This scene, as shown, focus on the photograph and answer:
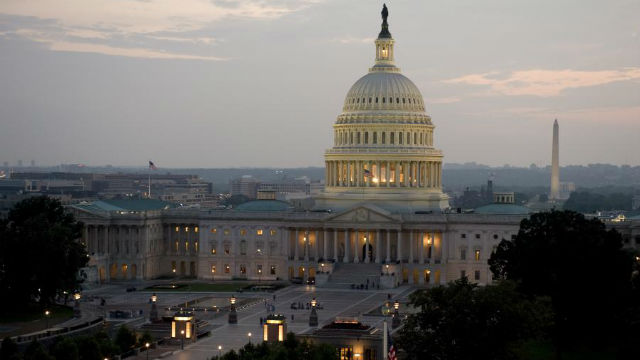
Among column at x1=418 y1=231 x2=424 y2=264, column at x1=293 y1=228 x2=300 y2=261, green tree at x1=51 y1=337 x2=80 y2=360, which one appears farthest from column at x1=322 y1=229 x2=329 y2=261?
green tree at x1=51 y1=337 x2=80 y2=360

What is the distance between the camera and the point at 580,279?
122 metres

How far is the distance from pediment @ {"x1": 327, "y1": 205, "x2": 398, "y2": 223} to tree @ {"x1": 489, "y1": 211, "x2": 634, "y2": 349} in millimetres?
58293

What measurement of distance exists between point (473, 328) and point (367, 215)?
302 ft

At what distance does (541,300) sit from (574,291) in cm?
1844

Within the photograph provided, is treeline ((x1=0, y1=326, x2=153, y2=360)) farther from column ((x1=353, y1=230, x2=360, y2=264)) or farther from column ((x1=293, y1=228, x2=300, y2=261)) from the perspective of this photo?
column ((x1=293, y1=228, x2=300, y2=261))

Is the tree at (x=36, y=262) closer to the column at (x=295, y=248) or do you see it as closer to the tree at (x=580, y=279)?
the tree at (x=580, y=279)

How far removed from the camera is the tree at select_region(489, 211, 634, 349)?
396 feet

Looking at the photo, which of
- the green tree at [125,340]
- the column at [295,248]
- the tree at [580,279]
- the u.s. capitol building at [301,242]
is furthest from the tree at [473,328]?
the column at [295,248]

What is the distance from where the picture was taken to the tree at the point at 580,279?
4754 inches

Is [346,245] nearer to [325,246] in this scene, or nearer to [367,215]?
[325,246]

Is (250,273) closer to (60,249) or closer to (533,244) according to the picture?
(60,249)

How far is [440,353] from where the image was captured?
9612cm

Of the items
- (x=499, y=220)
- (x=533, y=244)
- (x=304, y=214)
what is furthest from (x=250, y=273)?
(x=533, y=244)

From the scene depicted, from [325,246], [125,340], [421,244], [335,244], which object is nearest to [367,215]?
[335,244]
